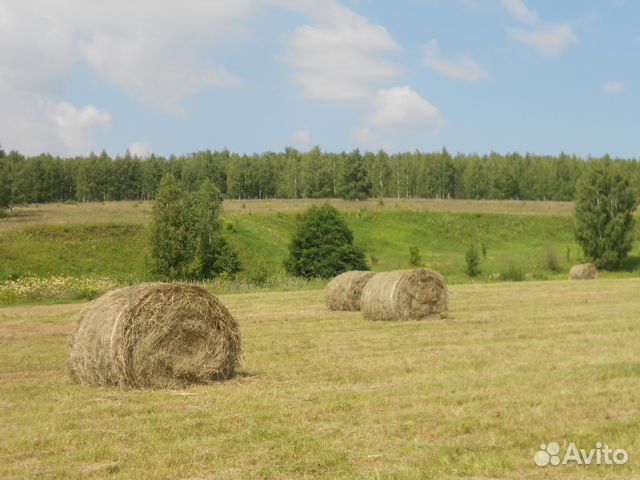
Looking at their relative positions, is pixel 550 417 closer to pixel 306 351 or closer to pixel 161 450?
pixel 161 450

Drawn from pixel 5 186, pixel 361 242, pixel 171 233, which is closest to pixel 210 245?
pixel 171 233

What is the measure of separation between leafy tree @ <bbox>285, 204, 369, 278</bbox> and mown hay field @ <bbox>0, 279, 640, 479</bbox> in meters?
33.2

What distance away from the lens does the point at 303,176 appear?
125m

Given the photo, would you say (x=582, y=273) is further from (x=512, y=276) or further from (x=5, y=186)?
(x=5, y=186)

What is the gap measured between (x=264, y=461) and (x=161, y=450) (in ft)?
3.92

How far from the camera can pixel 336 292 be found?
2639cm

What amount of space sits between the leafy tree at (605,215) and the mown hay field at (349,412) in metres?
47.8

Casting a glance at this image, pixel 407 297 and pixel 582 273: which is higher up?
pixel 407 297

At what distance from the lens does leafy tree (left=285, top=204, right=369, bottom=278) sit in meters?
51.2

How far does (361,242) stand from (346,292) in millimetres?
44430

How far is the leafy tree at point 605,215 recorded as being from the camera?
6222 centimetres

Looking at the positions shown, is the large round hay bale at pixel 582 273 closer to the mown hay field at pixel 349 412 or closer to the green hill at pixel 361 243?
the green hill at pixel 361 243

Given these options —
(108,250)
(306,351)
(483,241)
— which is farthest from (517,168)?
(306,351)

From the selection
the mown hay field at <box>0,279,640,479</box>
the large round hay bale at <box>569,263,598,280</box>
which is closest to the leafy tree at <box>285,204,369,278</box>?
the large round hay bale at <box>569,263,598,280</box>
